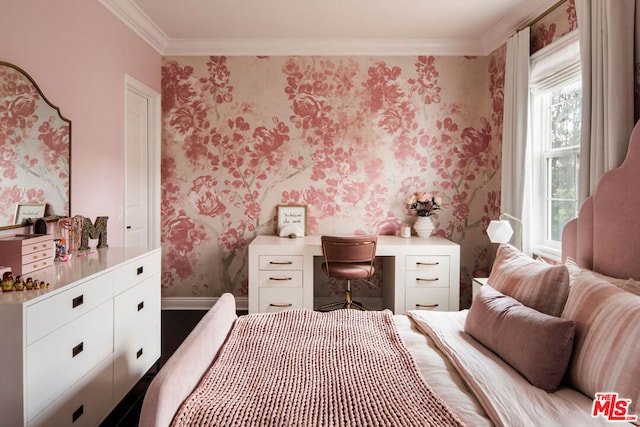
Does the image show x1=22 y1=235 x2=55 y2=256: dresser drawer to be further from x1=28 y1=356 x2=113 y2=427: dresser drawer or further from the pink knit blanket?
the pink knit blanket

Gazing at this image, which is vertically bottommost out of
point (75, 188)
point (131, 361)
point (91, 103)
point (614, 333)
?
point (131, 361)

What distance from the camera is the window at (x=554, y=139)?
2826 millimetres

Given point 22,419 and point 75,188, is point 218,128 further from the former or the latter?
point 22,419

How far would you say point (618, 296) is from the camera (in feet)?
4.80

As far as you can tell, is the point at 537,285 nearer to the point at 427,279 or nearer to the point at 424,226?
the point at 427,279

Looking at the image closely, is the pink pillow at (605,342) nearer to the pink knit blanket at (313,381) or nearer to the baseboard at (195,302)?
the pink knit blanket at (313,381)

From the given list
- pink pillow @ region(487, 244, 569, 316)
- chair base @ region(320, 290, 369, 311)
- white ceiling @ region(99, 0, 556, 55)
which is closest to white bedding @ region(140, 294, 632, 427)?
pink pillow @ region(487, 244, 569, 316)

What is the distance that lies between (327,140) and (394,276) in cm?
149

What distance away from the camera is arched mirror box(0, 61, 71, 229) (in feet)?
6.81

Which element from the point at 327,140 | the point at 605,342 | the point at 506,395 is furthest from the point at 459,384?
the point at 327,140

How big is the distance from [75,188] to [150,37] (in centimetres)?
176

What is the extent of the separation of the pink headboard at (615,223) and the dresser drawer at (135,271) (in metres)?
2.49

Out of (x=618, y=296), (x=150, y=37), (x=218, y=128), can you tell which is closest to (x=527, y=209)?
(x=618, y=296)

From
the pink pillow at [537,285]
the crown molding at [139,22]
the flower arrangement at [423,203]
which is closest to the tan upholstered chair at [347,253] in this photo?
the flower arrangement at [423,203]
